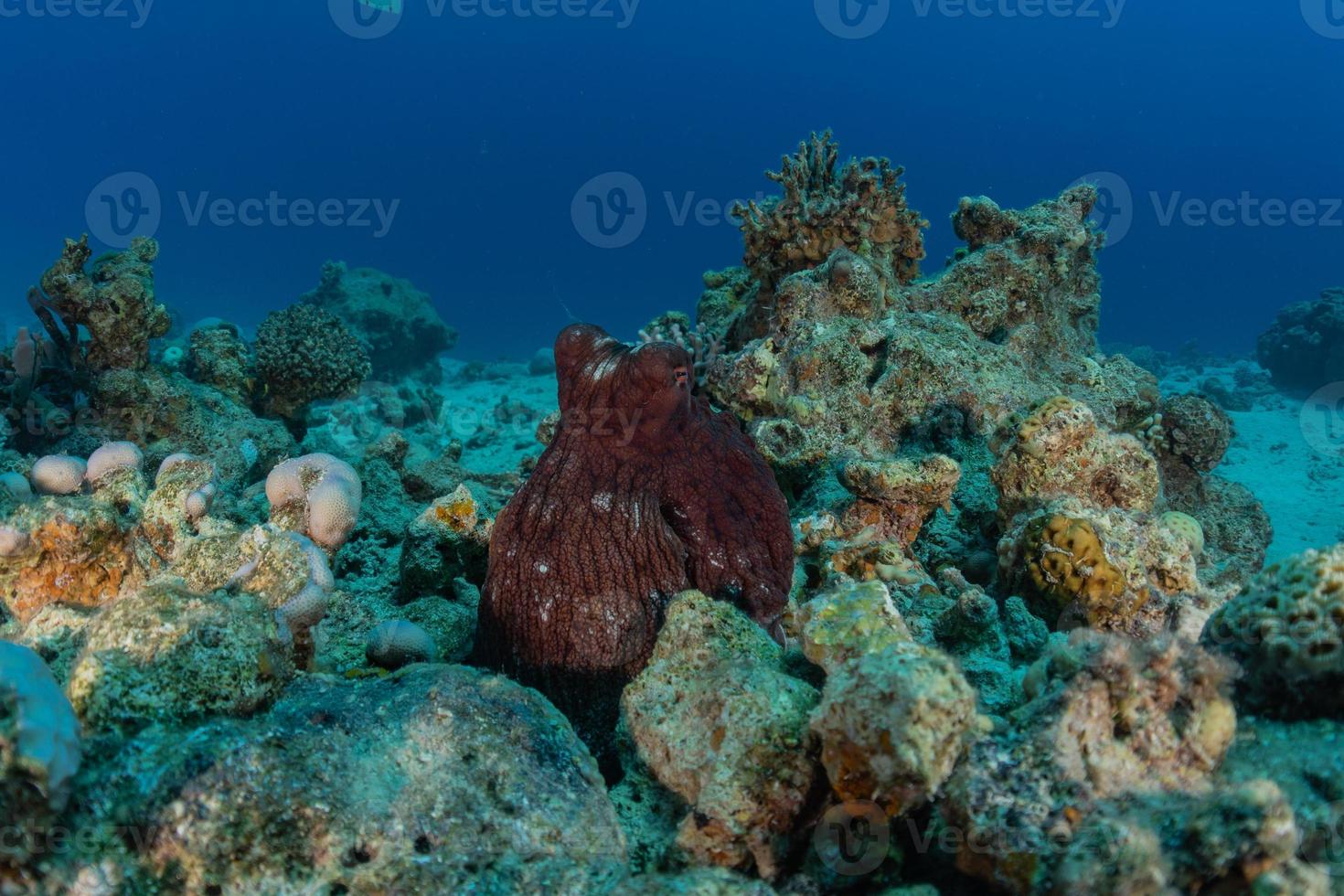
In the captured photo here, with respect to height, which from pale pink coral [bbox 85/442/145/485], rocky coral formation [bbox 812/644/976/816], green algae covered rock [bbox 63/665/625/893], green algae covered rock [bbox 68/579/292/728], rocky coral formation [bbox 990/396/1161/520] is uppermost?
rocky coral formation [bbox 990/396/1161/520]

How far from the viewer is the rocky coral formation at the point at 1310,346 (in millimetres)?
22703

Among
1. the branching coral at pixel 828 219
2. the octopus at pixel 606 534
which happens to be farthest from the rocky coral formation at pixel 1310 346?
the octopus at pixel 606 534

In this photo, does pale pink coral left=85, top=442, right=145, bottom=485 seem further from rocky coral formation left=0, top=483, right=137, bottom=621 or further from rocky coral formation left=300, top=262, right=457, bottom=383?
rocky coral formation left=300, top=262, right=457, bottom=383

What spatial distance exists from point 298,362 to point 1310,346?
2926cm

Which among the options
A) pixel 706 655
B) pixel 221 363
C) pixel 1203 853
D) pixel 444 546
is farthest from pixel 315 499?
pixel 221 363

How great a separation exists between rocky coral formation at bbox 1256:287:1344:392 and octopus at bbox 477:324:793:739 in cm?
2756

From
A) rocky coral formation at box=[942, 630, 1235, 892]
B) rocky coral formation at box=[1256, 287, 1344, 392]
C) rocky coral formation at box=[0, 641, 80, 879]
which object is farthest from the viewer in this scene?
rocky coral formation at box=[1256, 287, 1344, 392]

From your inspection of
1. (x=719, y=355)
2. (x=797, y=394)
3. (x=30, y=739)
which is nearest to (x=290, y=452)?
(x=719, y=355)

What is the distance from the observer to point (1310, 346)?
23.0 metres

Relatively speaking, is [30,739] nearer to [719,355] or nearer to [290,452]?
[719,355]

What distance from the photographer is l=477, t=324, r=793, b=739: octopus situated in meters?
3.40

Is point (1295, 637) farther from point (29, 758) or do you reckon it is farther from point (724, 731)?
point (29, 758)

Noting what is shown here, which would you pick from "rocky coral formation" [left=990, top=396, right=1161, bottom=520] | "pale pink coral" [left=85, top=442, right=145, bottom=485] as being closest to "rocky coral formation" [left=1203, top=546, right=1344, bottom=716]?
"rocky coral formation" [left=990, top=396, right=1161, bottom=520]

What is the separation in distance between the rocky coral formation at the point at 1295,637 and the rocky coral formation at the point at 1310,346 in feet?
88.0
